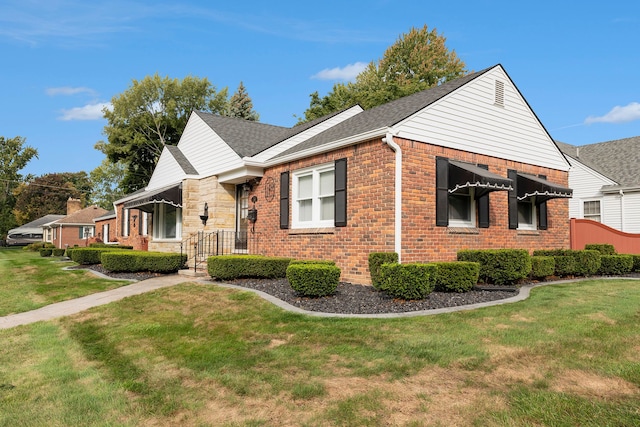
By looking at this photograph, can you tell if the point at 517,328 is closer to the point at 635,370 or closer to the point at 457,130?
the point at 635,370

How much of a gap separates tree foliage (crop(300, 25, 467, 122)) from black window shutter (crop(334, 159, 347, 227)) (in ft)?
74.1

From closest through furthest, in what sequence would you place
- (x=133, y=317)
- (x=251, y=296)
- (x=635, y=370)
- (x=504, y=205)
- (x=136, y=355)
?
(x=635, y=370) → (x=136, y=355) → (x=133, y=317) → (x=251, y=296) → (x=504, y=205)

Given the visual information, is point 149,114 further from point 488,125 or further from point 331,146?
point 488,125

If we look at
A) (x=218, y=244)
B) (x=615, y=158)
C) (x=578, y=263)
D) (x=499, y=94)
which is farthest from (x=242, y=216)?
(x=615, y=158)

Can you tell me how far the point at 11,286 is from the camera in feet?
42.4

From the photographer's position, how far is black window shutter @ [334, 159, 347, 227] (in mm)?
10680

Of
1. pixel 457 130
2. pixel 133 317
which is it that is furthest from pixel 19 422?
pixel 457 130

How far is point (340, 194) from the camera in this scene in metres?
10.8

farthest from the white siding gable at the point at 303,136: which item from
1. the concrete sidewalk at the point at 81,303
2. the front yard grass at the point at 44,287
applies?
the front yard grass at the point at 44,287

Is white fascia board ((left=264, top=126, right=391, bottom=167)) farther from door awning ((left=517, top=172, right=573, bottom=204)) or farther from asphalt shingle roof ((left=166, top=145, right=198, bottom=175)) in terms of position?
door awning ((left=517, top=172, right=573, bottom=204))

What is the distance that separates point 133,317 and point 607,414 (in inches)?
285

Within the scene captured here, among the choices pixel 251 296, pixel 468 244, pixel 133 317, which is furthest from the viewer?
pixel 468 244

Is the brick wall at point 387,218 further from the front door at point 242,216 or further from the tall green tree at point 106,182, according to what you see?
the tall green tree at point 106,182

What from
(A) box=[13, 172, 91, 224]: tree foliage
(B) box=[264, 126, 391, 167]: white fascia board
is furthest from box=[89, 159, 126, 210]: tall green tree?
(B) box=[264, 126, 391, 167]: white fascia board
